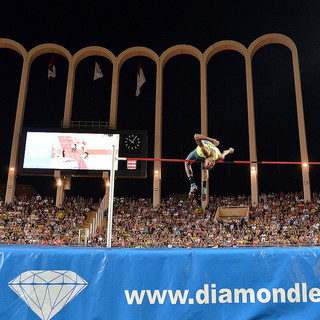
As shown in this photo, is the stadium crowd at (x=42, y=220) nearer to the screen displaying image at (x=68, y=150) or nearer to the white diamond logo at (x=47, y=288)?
the screen displaying image at (x=68, y=150)

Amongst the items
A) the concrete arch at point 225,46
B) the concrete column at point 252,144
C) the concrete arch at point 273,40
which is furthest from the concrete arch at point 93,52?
the concrete arch at point 273,40

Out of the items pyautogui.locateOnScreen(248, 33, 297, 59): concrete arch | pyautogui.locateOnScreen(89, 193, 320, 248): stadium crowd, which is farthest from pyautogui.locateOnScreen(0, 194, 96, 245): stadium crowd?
pyautogui.locateOnScreen(248, 33, 297, 59): concrete arch

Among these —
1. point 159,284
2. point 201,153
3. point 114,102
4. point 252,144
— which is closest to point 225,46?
point 252,144

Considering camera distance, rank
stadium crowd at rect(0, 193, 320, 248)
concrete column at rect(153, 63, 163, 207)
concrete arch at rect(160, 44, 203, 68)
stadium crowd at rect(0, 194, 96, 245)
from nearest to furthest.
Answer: stadium crowd at rect(0, 193, 320, 248)
stadium crowd at rect(0, 194, 96, 245)
concrete column at rect(153, 63, 163, 207)
concrete arch at rect(160, 44, 203, 68)

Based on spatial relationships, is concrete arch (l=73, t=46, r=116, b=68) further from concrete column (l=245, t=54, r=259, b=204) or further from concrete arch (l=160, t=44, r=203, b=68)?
concrete column (l=245, t=54, r=259, b=204)

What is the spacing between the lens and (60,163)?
25.5 metres

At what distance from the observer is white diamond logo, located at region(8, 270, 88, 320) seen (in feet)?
14.1

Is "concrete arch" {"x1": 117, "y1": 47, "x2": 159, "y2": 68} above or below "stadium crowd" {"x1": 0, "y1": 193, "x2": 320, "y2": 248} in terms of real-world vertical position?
above

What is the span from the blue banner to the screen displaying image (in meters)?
21.0

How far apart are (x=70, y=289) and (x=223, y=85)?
3554 cm

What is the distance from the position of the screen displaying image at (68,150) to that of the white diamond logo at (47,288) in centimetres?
2099

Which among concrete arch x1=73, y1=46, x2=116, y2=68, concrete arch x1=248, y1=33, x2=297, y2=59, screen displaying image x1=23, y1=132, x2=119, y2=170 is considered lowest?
screen displaying image x1=23, y1=132, x2=119, y2=170

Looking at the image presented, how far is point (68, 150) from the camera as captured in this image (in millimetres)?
25703

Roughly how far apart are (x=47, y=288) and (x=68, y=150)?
2215 centimetres
